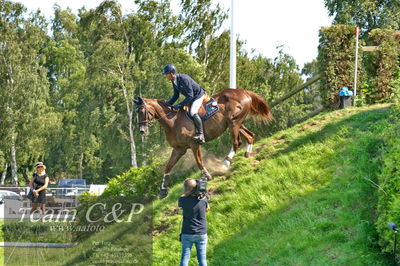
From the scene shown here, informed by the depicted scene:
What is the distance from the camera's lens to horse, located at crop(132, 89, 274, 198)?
11555mm

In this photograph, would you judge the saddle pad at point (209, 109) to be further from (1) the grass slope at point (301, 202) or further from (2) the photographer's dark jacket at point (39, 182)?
(2) the photographer's dark jacket at point (39, 182)

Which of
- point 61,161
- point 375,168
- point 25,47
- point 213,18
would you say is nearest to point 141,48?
point 213,18

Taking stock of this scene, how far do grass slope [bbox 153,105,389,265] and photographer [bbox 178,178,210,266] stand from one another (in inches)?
46.8

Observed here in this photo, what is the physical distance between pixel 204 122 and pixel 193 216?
4349 millimetres

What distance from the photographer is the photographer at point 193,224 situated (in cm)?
787

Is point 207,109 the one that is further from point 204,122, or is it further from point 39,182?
point 39,182

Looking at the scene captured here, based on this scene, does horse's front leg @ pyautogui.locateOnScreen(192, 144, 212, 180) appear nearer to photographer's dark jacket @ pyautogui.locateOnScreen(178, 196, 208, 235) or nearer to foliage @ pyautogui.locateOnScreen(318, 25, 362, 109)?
photographer's dark jacket @ pyautogui.locateOnScreen(178, 196, 208, 235)

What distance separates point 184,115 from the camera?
11.7 meters

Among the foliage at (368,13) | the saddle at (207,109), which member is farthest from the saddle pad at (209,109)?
the foliage at (368,13)

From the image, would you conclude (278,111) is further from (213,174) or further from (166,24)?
(166,24)

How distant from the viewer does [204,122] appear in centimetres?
1199

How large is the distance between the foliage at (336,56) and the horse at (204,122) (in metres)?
2.58

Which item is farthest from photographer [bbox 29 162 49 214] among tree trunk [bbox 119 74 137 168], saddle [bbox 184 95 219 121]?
tree trunk [bbox 119 74 137 168]

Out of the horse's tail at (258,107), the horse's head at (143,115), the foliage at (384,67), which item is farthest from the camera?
the foliage at (384,67)
